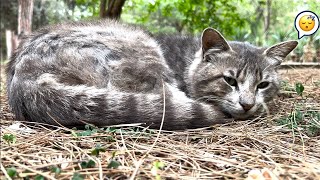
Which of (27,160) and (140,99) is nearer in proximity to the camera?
(27,160)

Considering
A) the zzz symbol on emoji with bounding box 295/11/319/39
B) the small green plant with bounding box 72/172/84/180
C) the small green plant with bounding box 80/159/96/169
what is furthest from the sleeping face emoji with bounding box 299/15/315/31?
the small green plant with bounding box 72/172/84/180

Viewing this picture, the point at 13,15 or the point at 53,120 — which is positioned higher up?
the point at 13,15

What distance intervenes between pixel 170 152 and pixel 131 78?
1.13 m

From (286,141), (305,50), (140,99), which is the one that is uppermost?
(305,50)

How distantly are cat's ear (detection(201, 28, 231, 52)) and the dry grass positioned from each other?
0.85 m

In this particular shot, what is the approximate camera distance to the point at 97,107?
265 cm

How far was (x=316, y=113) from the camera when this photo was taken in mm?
3059

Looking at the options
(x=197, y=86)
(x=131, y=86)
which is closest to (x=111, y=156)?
(x=131, y=86)

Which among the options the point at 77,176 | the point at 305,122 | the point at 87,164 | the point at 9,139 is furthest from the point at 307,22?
the point at 9,139

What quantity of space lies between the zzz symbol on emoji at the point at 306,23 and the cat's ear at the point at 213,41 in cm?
69

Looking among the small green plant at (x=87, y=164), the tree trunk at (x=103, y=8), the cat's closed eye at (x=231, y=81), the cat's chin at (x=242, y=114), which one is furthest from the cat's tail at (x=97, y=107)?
the tree trunk at (x=103, y=8)

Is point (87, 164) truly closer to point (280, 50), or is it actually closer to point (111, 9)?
point (280, 50)

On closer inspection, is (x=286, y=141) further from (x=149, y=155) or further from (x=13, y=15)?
(x=13, y=15)

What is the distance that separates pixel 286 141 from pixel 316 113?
68cm
